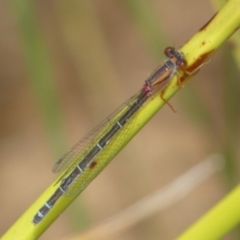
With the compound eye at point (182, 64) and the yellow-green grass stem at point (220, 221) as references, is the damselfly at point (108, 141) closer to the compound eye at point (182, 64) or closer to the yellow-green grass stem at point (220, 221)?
the compound eye at point (182, 64)

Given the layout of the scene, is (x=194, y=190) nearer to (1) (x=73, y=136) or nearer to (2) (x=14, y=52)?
(1) (x=73, y=136)

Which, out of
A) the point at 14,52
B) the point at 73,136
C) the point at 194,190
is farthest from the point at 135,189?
the point at 14,52

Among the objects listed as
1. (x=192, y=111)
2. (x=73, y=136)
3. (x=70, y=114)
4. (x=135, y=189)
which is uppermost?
(x=70, y=114)

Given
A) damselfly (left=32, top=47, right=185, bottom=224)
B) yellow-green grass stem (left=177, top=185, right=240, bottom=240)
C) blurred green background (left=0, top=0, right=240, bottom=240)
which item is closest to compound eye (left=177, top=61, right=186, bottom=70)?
damselfly (left=32, top=47, right=185, bottom=224)

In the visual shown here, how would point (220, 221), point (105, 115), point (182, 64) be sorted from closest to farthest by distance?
point (220, 221)
point (182, 64)
point (105, 115)

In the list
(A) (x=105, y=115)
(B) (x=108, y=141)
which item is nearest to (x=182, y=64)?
(B) (x=108, y=141)

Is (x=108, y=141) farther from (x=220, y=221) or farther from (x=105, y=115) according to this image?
(x=105, y=115)

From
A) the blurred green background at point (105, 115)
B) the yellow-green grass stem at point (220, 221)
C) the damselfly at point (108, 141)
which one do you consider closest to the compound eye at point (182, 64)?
the damselfly at point (108, 141)

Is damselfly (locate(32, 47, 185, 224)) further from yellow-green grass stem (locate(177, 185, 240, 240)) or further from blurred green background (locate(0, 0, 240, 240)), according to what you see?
blurred green background (locate(0, 0, 240, 240))

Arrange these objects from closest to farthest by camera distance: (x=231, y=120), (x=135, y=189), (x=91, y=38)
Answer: (x=231, y=120), (x=91, y=38), (x=135, y=189)
